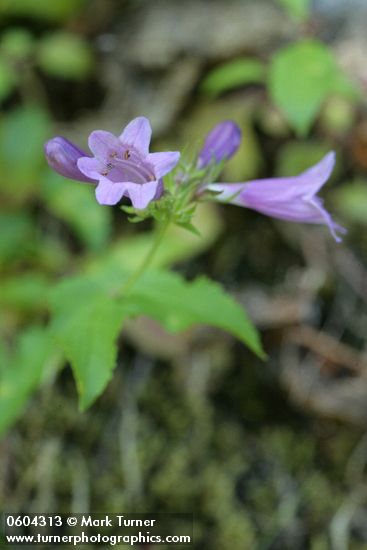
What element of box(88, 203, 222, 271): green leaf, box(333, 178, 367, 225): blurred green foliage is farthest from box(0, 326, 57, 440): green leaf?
box(333, 178, 367, 225): blurred green foliage

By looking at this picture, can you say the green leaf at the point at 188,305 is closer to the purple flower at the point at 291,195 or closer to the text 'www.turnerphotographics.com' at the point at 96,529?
the purple flower at the point at 291,195

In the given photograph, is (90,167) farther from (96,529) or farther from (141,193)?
(96,529)

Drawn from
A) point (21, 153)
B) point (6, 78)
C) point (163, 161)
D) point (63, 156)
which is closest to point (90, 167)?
point (63, 156)

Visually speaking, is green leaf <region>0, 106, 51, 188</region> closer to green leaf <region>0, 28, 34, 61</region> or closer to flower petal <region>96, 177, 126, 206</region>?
green leaf <region>0, 28, 34, 61</region>

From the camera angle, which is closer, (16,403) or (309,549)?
(16,403)

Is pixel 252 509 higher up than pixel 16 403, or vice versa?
pixel 16 403

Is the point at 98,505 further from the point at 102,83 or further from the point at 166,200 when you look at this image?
the point at 102,83

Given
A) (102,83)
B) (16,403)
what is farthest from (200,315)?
(102,83)
